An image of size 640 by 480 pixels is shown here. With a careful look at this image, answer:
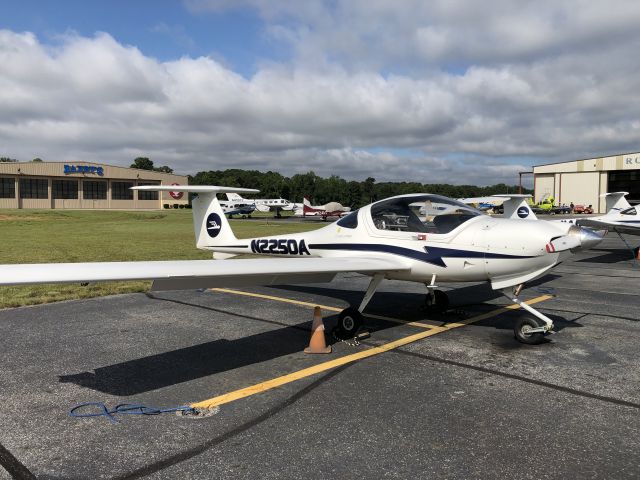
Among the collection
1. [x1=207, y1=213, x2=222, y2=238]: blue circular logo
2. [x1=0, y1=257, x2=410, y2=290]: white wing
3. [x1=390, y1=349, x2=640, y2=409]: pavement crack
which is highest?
[x1=207, y1=213, x2=222, y2=238]: blue circular logo

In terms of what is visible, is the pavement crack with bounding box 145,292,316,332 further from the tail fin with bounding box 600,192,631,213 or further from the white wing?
the tail fin with bounding box 600,192,631,213

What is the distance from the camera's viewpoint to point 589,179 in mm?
76312

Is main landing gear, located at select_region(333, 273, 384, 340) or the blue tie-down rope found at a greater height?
main landing gear, located at select_region(333, 273, 384, 340)

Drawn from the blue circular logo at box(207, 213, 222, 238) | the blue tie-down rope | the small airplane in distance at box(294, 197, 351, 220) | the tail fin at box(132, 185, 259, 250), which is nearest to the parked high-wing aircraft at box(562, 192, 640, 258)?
the tail fin at box(132, 185, 259, 250)

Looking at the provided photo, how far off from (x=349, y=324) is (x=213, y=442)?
317 centimetres

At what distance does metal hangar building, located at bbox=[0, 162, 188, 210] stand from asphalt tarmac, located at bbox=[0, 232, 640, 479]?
77.7 metres

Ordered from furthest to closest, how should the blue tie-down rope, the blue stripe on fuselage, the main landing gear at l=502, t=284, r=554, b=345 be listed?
the blue stripe on fuselage → the main landing gear at l=502, t=284, r=554, b=345 → the blue tie-down rope

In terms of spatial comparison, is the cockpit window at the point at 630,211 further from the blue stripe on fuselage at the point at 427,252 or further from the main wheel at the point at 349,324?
the main wheel at the point at 349,324

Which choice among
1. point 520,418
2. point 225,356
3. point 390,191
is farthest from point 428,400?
point 390,191

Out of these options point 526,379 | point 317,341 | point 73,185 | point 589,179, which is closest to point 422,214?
point 317,341

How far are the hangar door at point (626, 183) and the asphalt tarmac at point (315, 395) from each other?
275ft

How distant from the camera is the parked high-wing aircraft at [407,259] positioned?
5.25 meters

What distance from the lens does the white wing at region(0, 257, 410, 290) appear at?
4.39 meters

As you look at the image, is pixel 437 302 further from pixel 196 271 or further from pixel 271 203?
pixel 271 203
